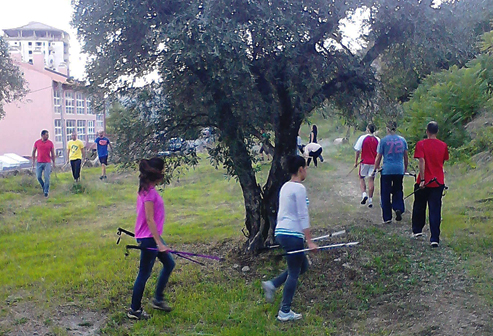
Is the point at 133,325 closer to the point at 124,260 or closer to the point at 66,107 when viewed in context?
the point at 124,260

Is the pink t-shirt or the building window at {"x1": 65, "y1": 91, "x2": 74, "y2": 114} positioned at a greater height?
the building window at {"x1": 65, "y1": 91, "x2": 74, "y2": 114}

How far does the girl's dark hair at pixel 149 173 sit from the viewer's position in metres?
5.30

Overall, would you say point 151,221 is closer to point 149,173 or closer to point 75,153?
point 149,173

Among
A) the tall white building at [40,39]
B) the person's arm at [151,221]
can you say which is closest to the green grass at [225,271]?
the person's arm at [151,221]

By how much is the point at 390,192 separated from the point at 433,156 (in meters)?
1.57

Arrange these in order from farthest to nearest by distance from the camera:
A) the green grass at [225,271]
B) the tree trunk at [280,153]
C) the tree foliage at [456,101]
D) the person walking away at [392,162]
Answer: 1. the tree foliage at [456,101]
2. the person walking away at [392,162]
3. the tree trunk at [280,153]
4. the green grass at [225,271]

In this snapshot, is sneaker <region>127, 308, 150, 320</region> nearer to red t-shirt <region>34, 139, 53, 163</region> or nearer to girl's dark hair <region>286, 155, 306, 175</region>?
girl's dark hair <region>286, 155, 306, 175</region>

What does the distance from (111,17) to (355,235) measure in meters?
4.72

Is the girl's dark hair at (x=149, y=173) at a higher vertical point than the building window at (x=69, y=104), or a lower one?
lower

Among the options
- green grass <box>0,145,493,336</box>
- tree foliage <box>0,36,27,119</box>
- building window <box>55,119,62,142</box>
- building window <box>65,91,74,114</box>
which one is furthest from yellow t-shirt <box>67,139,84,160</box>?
building window <box>65,91,74,114</box>

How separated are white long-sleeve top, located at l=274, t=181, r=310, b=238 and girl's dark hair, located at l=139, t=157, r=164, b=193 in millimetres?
1308

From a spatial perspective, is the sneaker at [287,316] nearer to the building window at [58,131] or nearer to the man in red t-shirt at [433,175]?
the man in red t-shirt at [433,175]

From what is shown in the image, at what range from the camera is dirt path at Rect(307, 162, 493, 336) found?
4871mm

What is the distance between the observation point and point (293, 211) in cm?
509
